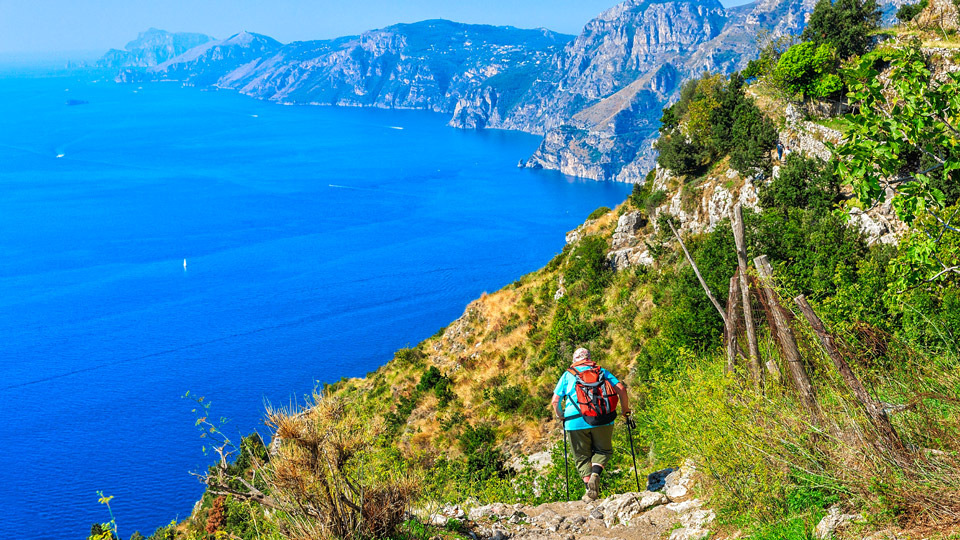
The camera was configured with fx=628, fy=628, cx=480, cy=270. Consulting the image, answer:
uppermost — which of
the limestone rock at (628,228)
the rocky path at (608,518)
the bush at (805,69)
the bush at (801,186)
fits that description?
the bush at (805,69)

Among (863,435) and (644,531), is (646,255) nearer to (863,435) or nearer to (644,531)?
(644,531)

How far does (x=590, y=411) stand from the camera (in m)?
9.62

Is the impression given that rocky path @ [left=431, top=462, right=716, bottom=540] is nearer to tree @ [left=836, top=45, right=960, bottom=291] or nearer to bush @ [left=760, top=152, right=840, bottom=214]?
tree @ [left=836, top=45, right=960, bottom=291]

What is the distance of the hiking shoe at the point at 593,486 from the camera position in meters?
10.1

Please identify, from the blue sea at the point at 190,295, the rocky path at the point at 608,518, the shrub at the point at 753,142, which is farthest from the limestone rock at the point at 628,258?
the blue sea at the point at 190,295

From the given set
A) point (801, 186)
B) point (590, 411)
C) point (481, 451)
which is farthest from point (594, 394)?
point (801, 186)

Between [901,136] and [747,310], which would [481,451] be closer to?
[747,310]

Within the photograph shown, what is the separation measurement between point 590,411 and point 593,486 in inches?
55.9

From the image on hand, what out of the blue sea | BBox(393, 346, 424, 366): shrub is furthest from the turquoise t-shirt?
BBox(393, 346, 424, 366): shrub

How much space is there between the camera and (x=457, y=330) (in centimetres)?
3528

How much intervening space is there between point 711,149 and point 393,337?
6383cm

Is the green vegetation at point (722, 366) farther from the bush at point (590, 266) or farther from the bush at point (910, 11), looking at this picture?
the bush at point (910, 11)

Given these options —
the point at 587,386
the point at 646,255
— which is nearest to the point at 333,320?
the point at 646,255

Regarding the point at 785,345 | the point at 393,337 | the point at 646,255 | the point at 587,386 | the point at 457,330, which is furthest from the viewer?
the point at 393,337
